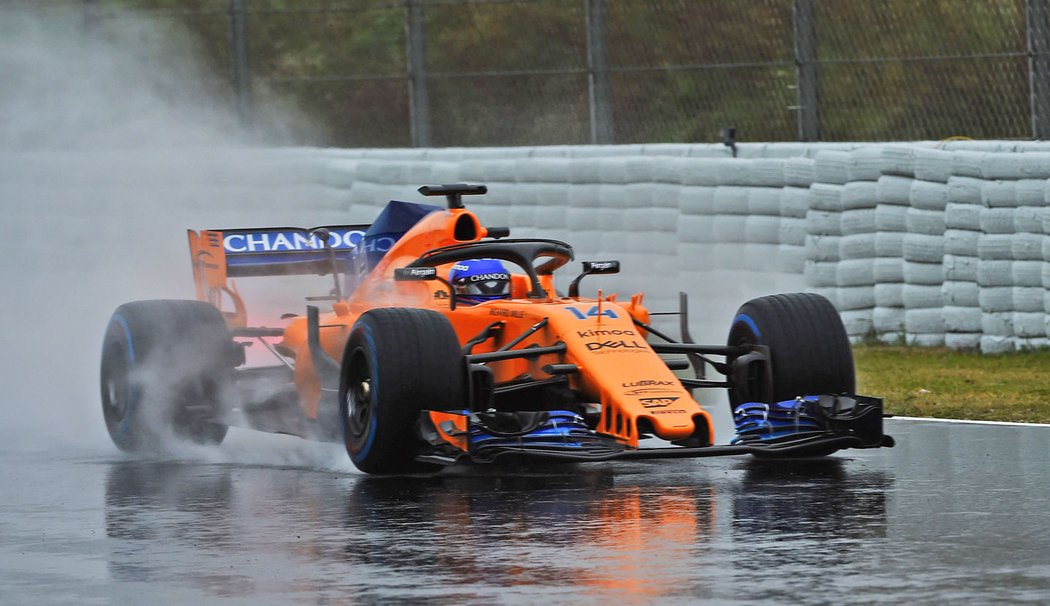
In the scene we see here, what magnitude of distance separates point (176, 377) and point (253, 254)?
1.30 metres

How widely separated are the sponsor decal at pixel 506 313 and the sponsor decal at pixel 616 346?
60 cm

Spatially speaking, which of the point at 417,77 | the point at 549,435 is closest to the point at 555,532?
the point at 549,435

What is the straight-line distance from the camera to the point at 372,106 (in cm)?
2220

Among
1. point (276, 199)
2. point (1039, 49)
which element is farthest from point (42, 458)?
point (276, 199)

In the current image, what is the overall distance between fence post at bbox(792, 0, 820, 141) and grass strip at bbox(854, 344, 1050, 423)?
243 cm

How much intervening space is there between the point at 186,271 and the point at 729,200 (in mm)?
5558

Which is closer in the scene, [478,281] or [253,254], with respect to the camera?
[478,281]

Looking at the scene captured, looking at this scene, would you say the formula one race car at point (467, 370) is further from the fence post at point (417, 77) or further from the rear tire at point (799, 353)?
the fence post at point (417, 77)

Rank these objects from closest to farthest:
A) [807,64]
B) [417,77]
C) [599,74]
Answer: [807,64] < [599,74] < [417,77]

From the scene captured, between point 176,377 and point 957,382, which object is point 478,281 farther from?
point 957,382

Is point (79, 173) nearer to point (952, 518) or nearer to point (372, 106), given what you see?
point (372, 106)

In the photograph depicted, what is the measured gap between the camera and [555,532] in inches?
324

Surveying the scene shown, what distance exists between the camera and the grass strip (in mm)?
12938

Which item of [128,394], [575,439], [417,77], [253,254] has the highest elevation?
[417,77]
